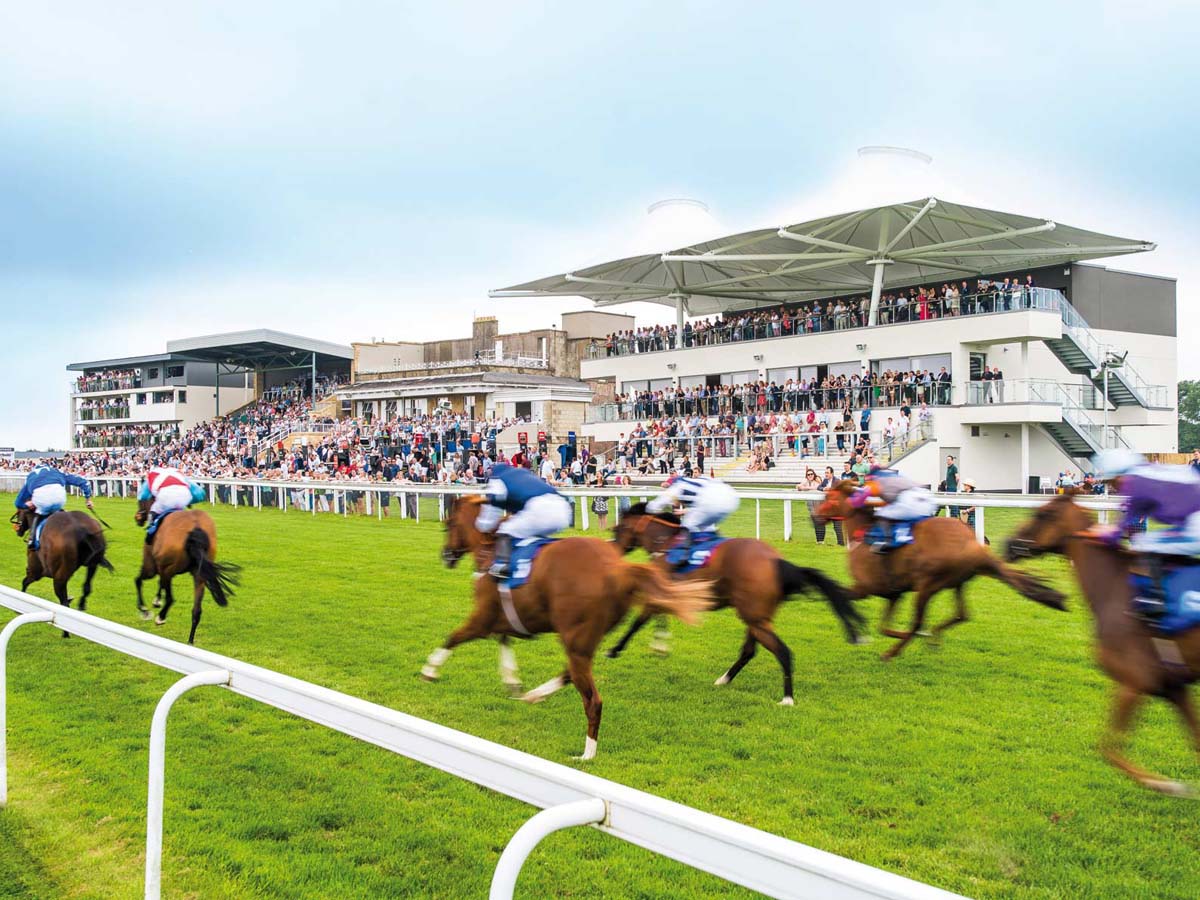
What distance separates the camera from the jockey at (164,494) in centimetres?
764

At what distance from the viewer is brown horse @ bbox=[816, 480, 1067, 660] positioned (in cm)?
585

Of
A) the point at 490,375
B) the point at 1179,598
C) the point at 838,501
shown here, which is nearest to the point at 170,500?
the point at 838,501

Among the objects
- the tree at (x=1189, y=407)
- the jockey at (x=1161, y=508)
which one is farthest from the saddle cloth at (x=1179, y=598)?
the tree at (x=1189, y=407)

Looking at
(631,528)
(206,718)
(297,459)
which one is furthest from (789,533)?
(297,459)

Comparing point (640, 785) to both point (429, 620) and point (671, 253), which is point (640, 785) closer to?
point (429, 620)

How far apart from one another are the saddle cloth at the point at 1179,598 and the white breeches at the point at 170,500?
6772 millimetres

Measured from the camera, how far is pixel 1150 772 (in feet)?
13.4

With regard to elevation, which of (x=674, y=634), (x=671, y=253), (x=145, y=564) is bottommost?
(x=674, y=634)

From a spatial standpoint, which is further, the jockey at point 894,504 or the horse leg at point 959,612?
the horse leg at point 959,612

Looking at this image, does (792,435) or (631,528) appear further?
(792,435)

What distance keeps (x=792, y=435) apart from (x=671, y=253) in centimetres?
1090

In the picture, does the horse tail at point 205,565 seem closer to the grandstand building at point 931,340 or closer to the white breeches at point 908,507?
the white breeches at point 908,507

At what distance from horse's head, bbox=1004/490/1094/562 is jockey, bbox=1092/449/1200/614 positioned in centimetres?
66

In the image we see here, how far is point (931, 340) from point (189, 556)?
2048cm
